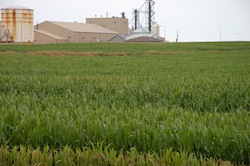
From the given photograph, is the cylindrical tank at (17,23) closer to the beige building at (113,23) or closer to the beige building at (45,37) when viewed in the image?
the beige building at (45,37)

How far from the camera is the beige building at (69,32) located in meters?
80.0

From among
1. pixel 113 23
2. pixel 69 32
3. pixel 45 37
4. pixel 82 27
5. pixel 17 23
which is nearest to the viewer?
pixel 17 23

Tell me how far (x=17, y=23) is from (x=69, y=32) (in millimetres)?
18181

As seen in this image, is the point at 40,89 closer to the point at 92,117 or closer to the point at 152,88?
the point at 152,88

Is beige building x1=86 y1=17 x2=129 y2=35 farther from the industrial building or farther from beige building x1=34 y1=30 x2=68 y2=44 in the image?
beige building x1=34 y1=30 x2=68 y2=44

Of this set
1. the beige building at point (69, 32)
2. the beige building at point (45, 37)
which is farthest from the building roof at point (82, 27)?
the beige building at point (45, 37)

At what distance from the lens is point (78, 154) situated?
11.7 feet

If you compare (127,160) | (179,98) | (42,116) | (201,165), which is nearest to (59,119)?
(42,116)

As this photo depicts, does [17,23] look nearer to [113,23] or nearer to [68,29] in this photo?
[68,29]

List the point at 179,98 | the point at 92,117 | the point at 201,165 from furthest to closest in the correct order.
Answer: the point at 179,98
the point at 92,117
the point at 201,165

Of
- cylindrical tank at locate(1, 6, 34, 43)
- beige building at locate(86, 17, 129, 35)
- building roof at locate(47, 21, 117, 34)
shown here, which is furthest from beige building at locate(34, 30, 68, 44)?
beige building at locate(86, 17, 129, 35)

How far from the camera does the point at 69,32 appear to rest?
82438mm

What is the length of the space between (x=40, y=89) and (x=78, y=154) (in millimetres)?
6581

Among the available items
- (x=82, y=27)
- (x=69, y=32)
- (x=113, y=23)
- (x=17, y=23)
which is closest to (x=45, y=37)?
(x=69, y=32)
